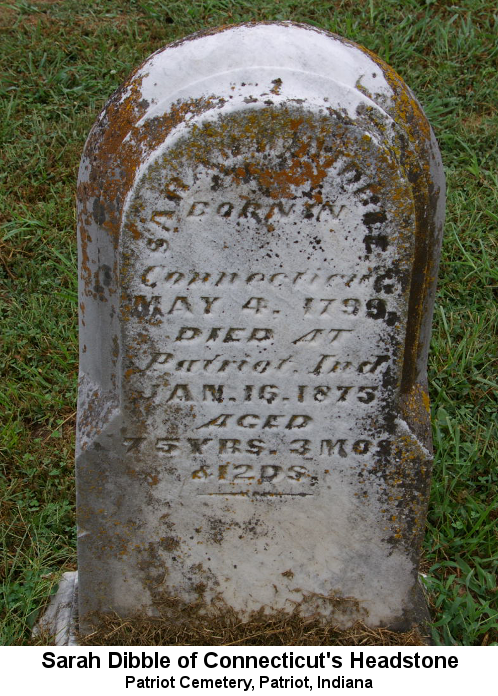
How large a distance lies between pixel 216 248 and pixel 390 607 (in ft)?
4.29

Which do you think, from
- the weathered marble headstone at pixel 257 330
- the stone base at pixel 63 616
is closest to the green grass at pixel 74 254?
the stone base at pixel 63 616

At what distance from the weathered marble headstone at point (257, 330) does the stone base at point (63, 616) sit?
0.17 meters

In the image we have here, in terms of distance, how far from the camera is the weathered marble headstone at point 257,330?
1771 millimetres

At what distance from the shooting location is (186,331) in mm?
1977

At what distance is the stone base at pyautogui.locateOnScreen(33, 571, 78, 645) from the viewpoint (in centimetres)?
244

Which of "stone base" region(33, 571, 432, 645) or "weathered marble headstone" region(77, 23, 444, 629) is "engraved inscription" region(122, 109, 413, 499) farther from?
"stone base" region(33, 571, 432, 645)

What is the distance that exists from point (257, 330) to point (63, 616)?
124 centimetres

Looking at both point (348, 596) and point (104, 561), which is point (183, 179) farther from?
point (348, 596)

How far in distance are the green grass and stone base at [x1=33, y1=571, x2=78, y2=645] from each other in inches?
1.6

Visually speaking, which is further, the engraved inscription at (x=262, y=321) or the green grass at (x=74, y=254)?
the green grass at (x=74, y=254)

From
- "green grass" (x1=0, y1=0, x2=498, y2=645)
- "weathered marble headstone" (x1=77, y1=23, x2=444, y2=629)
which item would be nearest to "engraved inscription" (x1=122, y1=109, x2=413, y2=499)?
"weathered marble headstone" (x1=77, y1=23, x2=444, y2=629)

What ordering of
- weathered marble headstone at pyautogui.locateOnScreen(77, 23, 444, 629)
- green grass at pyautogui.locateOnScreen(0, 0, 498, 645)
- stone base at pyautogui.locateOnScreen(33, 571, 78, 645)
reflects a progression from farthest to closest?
green grass at pyautogui.locateOnScreen(0, 0, 498, 645) < stone base at pyautogui.locateOnScreen(33, 571, 78, 645) < weathered marble headstone at pyautogui.locateOnScreen(77, 23, 444, 629)

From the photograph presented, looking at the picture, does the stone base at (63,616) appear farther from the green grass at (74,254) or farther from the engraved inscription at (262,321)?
the engraved inscription at (262,321)

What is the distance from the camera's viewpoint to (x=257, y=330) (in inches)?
78.0
